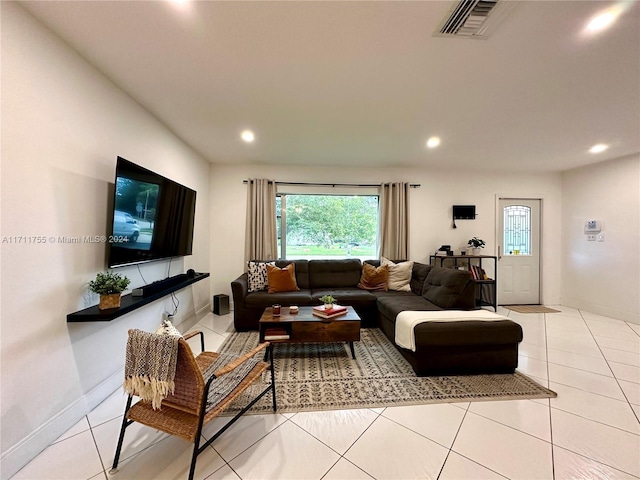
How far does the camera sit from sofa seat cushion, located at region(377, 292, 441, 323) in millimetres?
2824

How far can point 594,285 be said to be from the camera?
4297 mm

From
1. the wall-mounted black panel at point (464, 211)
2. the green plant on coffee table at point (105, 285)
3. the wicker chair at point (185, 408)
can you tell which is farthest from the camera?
the wall-mounted black panel at point (464, 211)

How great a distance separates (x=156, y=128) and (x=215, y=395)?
270 centimetres

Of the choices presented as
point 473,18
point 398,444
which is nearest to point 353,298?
point 398,444

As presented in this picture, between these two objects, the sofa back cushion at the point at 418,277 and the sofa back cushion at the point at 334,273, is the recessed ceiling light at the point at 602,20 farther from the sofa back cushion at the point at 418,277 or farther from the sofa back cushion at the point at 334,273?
the sofa back cushion at the point at 334,273

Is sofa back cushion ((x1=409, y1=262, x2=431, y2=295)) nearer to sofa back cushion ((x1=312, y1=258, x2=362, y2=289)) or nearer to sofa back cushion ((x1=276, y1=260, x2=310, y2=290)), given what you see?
sofa back cushion ((x1=312, y1=258, x2=362, y2=289))

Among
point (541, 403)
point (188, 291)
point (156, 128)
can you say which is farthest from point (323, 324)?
point (156, 128)

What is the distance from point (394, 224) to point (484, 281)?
1747 mm

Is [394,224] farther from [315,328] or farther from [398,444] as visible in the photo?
[398,444]

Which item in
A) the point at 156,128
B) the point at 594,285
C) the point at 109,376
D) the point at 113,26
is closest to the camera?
the point at 113,26

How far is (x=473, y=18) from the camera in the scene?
145cm

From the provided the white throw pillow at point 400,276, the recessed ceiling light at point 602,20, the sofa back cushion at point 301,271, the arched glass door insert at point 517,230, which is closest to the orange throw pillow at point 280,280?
the sofa back cushion at point 301,271

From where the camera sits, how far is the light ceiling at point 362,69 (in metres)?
1.45

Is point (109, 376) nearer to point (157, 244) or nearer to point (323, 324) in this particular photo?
point (157, 244)
